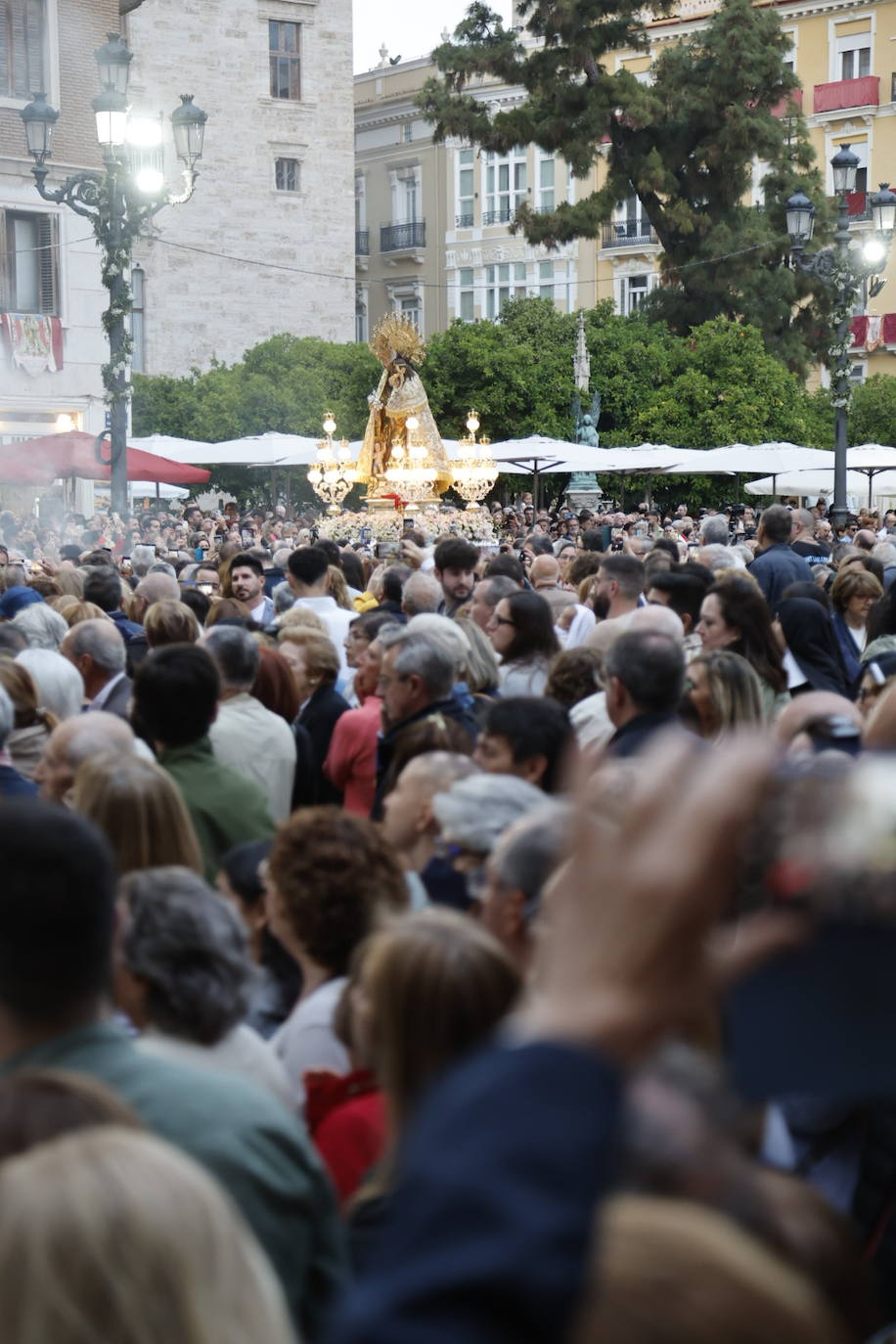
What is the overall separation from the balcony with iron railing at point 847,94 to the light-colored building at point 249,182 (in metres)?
13.8

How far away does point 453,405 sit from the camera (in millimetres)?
40125

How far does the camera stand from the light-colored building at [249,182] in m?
47.2

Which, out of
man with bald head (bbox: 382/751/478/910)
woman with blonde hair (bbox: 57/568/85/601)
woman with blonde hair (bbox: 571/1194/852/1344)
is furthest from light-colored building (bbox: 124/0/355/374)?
woman with blonde hair (bbox: 571/1194/852/1344)

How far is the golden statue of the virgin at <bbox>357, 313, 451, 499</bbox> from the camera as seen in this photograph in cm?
2119

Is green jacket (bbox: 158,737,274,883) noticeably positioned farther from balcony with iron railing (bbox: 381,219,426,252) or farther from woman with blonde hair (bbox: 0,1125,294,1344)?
balcony with iron railing (bbox: 381,219,426,252)

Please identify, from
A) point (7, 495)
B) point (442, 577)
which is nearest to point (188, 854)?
point (442, 577)

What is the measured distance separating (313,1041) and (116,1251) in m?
2.12

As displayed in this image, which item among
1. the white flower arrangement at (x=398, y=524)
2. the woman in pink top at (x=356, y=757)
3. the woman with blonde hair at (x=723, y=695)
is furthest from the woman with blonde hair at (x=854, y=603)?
the white flower arrangement at (x=398, y=524)

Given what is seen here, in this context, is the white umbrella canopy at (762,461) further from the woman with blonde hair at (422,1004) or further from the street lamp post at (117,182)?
the woman with blonde hair at (422,1004)

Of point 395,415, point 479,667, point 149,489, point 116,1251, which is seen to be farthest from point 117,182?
point 149,489

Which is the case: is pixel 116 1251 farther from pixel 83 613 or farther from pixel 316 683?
pixel 83 613

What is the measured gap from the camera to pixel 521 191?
56375 millimetres

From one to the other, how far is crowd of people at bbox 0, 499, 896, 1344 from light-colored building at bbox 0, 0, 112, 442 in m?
25.4

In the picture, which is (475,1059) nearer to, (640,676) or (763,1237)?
(763,1237)
